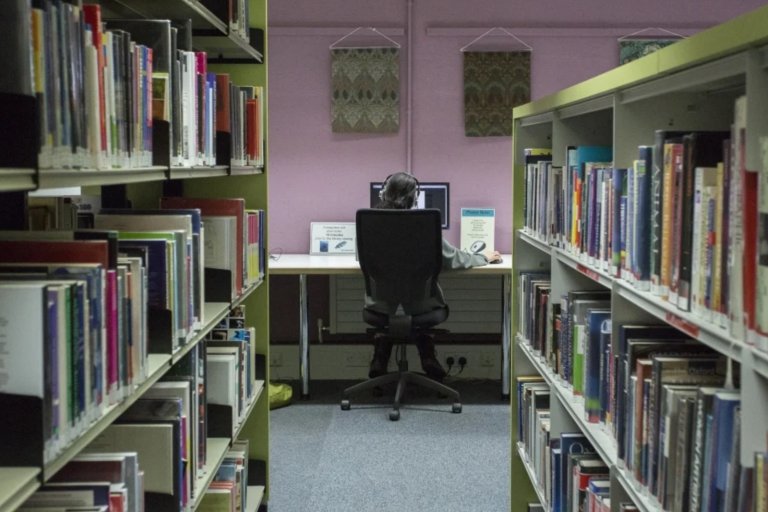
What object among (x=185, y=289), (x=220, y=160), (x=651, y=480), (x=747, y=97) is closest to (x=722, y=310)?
(x=747, y=97)

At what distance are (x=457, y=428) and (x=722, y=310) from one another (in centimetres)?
308

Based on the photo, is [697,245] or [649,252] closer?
[697,245]

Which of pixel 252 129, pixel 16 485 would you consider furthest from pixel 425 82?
pixel 16 485

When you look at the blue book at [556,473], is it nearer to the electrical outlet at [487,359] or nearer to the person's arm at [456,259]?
the person's arm at [456,259]

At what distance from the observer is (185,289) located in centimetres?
195

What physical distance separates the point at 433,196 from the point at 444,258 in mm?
748

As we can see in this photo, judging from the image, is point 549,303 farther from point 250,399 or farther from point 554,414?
point 250,399

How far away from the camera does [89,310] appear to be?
130 centimetres

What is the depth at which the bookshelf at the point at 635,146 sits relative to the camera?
1.14 metres

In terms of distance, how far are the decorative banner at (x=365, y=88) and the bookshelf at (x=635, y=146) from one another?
2091mm

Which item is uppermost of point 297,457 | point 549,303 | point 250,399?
point 549,303

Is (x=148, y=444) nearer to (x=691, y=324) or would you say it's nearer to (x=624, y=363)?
(x=624, y=363)

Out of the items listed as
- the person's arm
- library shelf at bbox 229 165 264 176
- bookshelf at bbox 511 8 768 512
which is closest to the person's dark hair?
the person's arm

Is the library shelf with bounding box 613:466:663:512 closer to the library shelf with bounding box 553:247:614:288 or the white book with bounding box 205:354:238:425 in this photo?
the library shelf with bounding box 553:247:614:288
